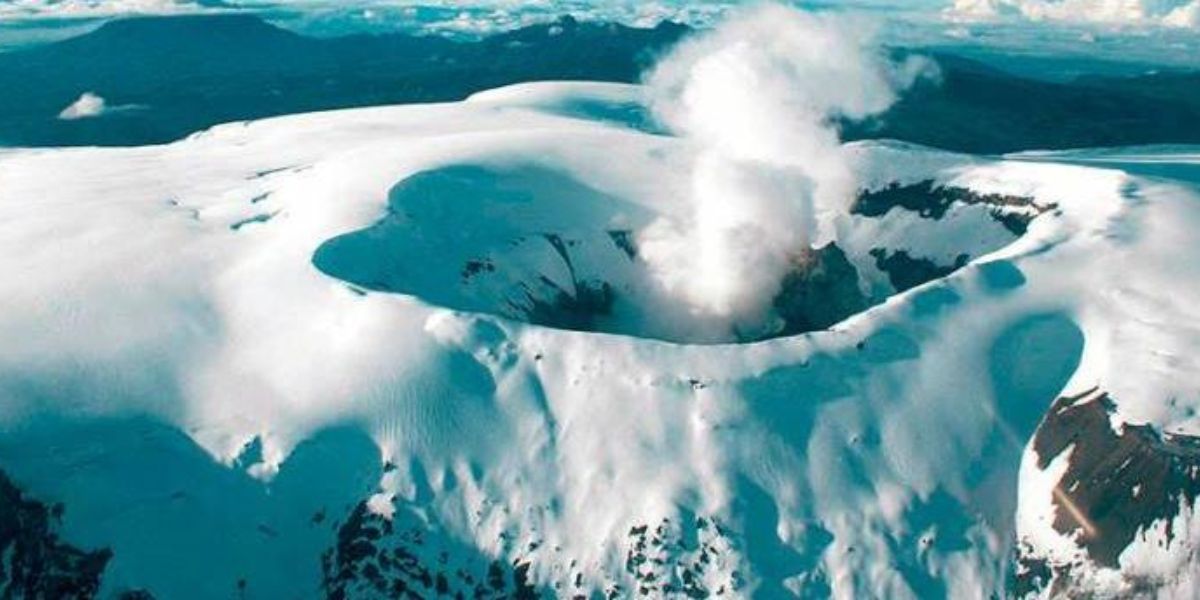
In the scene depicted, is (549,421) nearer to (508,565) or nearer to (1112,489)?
(508,565)

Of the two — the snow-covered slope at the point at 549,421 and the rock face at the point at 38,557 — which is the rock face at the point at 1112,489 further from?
the rock face at the point at 38,557

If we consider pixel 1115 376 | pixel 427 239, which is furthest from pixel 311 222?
pixel 1115 376

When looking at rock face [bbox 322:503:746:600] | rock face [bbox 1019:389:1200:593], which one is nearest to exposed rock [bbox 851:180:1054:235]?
rock face [bbox 1019:389:1200:593]

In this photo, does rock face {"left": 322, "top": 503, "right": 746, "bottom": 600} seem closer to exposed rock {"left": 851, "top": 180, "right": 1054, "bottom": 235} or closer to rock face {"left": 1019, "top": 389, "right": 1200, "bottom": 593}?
rock face {"left": 1019, "top": 389, "right": 1200, "bottom": 593}

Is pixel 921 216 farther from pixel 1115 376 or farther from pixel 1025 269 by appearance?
pixel 1115 376

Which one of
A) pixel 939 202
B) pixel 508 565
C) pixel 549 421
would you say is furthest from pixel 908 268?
pixel 508 565

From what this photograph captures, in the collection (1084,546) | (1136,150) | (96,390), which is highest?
(96,390)

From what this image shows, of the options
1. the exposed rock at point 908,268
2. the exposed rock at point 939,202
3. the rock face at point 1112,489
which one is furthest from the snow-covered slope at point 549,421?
the exposed rock at point 908,268
